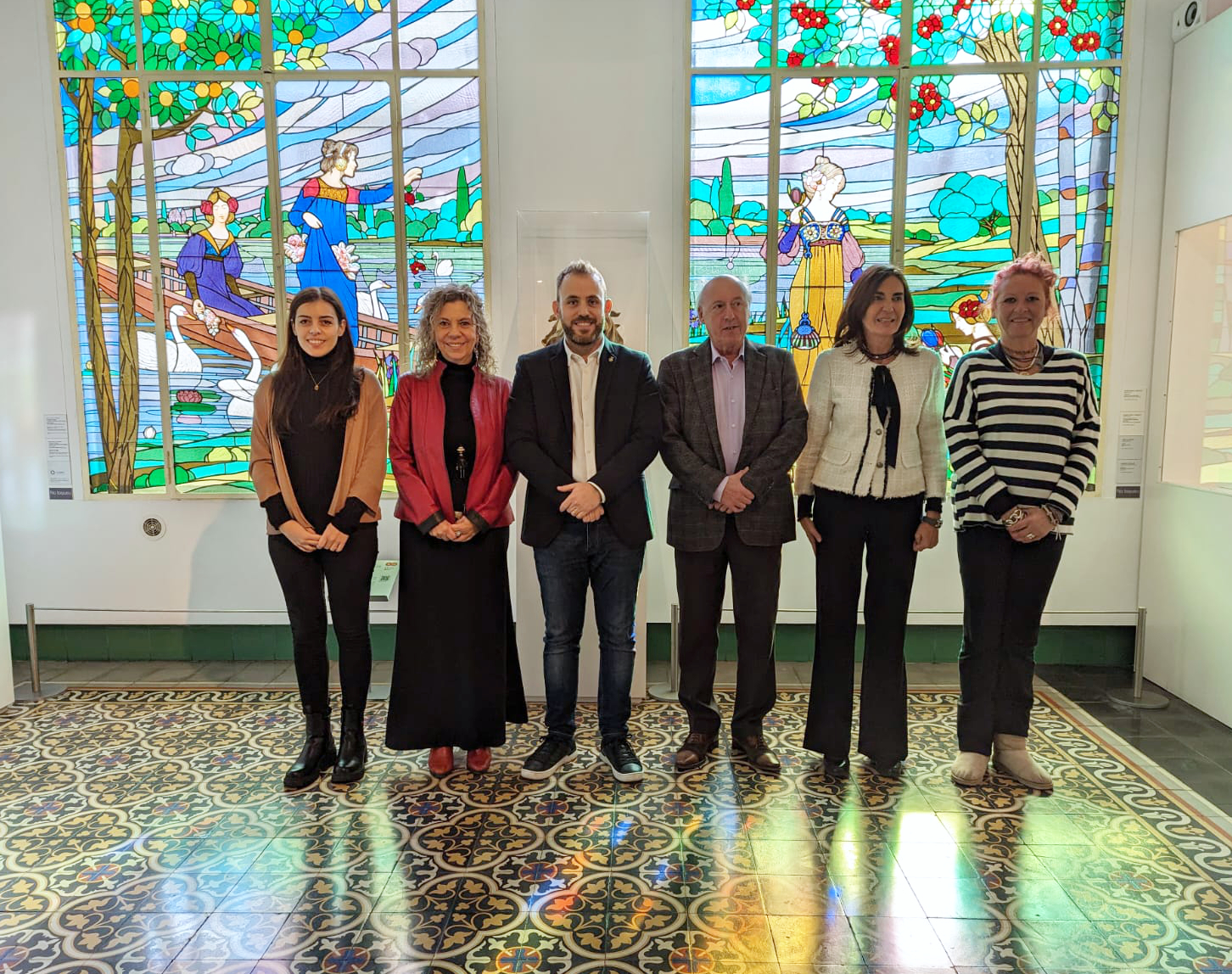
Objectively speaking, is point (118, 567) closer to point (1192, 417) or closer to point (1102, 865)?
point (1102, 865)

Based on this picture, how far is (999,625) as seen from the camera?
284cm

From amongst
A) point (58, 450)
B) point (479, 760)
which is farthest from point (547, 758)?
point (58, 450)

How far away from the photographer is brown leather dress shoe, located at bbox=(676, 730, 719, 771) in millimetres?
3020

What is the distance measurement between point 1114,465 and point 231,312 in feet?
15.2

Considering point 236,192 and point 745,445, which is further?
point 236,192

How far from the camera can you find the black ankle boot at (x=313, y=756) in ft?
9.57

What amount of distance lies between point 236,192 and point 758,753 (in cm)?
374

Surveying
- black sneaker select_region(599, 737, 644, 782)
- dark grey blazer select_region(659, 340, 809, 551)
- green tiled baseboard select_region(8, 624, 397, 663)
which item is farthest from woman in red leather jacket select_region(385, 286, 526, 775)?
green tiled baseboard select_region(8, 624, 397, 663)

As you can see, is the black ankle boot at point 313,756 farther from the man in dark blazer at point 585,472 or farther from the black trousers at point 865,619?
the black trousers at point 865,619

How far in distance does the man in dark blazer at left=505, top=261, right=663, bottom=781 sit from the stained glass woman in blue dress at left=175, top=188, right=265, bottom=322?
2.24 meters

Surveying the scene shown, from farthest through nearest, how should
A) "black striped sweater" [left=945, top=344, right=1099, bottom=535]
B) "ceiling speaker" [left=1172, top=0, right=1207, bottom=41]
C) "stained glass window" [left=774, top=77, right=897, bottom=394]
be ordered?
"stained glass window" [left=774, top=77, right=897, bottom=394]
"ceiling speaker" [left=1172, top=0, right=1207, bottom=41]
"black striped sweater" [left=945, top=344, right=1099, bottom=535]

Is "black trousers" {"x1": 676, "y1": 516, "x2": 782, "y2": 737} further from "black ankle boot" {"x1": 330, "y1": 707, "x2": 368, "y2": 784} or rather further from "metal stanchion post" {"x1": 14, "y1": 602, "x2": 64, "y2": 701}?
"metal stanchion post" {"x1": 14, "y1": 602, "x2": 64, "y2": 701}

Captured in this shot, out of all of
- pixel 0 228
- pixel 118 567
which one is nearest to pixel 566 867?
pixel 118 567

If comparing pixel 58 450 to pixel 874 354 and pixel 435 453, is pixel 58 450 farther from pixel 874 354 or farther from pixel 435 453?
pixel 874 354
